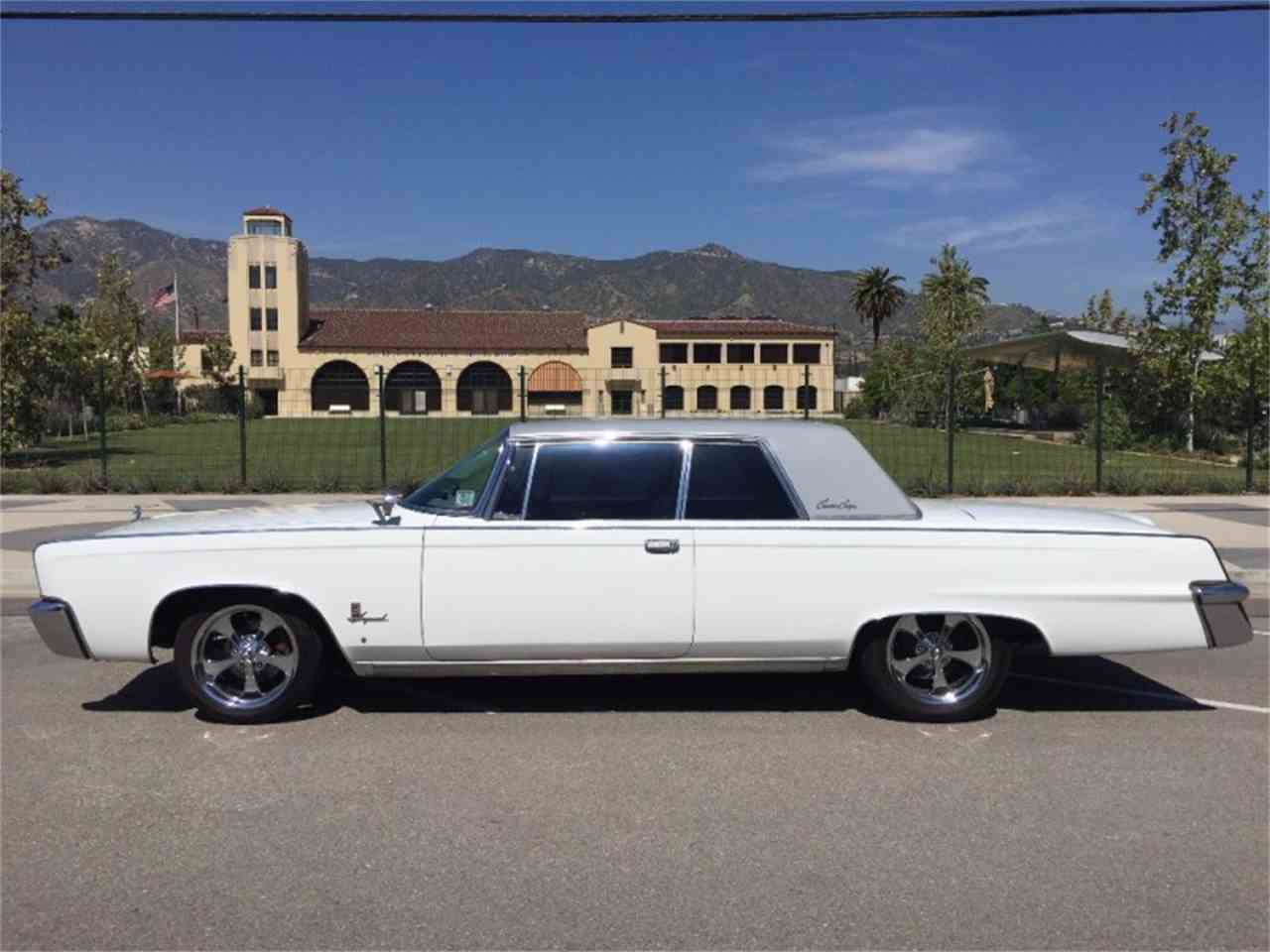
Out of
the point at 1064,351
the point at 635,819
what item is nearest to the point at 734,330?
the point at 1064,351

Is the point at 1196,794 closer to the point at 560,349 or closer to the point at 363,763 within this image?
the point at 363,763

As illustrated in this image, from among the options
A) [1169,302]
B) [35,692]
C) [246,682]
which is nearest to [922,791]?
[246,682]

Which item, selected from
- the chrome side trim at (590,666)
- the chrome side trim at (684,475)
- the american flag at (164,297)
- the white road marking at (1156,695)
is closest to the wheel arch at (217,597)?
the chrome side trim at (590,666)

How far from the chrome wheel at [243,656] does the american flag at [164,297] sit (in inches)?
2758

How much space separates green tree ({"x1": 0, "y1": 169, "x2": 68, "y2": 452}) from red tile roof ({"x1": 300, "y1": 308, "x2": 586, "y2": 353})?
183 ft

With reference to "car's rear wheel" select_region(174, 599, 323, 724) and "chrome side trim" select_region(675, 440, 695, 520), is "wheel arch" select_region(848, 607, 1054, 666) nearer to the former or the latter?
"chrome side trim" select_region(675, 440, 695, 520)

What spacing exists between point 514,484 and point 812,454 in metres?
1.53

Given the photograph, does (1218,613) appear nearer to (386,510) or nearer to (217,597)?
(386,510)

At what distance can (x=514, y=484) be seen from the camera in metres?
5.88

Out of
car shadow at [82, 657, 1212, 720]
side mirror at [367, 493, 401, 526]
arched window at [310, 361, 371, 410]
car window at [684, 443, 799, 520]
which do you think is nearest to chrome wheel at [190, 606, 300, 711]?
car shadow at [82, 657, 1212, 720]

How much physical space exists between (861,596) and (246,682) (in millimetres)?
3075

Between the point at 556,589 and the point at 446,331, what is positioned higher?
the point at 446,331

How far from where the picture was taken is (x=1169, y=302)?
27.9m

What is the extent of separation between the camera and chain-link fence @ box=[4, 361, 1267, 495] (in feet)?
58.0
